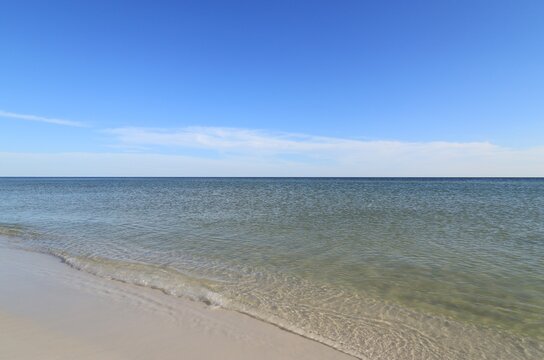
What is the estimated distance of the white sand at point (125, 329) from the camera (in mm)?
5469

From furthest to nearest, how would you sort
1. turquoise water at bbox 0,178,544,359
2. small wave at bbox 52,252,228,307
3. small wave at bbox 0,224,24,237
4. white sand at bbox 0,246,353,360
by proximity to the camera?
small wave at bbox 0,224,24,237 < small wave at bbox 52,252,228,307 < turquoise water at bbox 0,178,544,359 < white sand at bbox 0,246,353,360

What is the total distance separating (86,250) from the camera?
44.0 ft

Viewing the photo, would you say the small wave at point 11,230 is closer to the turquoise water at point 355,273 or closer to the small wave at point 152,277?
the turquoise water at point 355,273

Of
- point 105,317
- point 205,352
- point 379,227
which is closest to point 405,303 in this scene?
point 205,352

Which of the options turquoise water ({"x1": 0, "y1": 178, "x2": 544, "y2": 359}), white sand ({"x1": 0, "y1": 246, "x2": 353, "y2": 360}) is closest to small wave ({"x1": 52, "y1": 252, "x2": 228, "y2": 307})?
turquoise water ({"x1": 0, "y1": 178, "x2": 544, "y2": 359})

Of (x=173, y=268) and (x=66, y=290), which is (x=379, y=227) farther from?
(x=66, y=290)

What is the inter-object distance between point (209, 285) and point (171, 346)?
11.4ft

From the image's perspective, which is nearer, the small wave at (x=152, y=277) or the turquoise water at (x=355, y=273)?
the turquoise water at (x=355, y=273)

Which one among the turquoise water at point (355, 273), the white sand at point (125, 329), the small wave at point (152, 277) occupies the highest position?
the white sand at point (125, 329)

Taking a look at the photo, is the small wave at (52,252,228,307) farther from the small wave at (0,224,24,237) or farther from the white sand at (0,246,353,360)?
the small wave at (0,224,24,237)

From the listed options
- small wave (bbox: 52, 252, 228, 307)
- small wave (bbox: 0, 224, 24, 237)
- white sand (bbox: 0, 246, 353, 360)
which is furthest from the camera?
small wave (bbox: 0, 224, 24, 237)

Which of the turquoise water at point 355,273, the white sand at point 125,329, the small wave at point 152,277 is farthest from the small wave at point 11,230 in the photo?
the white sand at point 125,329

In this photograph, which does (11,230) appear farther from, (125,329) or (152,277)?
(125,329)

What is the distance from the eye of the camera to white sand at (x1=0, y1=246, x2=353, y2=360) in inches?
215
